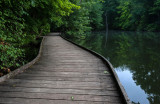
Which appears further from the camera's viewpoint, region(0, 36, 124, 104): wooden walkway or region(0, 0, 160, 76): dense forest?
region(0, 0, 160, 76): dense forest

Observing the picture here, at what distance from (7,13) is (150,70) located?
20.8 feet

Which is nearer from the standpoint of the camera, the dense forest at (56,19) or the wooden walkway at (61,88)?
the wooden walkway at (61,88)

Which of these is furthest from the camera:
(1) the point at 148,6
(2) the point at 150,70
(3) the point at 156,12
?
(1) the point at 148,6

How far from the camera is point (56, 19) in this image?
781cm

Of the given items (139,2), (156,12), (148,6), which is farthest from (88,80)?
(139,2)

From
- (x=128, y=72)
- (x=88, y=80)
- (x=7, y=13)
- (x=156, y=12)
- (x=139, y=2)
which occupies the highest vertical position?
(x=139, y=2)

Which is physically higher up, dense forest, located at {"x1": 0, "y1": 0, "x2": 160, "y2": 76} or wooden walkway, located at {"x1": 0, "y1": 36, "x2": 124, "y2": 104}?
dense forest, located at {"x1": 0, "y1": 0, "x2": 160, "y2": 76}

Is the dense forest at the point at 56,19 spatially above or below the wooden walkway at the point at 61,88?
above

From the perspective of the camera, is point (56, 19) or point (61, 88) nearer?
point (61, 88)

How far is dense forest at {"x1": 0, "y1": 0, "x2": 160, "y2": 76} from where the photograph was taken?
3462mm

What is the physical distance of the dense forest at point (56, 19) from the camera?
3462 millimetres

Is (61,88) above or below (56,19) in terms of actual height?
below

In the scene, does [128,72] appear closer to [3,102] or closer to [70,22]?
[3,102]

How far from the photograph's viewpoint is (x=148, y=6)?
120 feet
